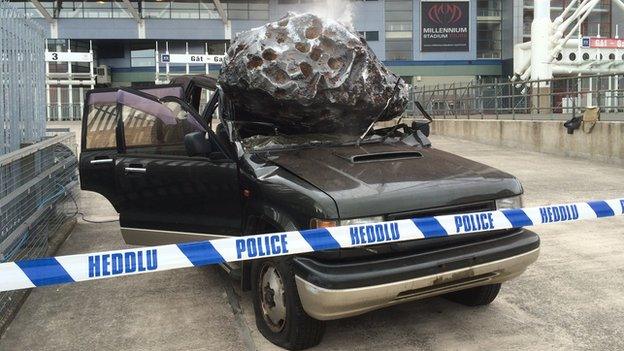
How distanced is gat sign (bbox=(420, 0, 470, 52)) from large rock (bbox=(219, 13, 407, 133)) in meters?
41.1

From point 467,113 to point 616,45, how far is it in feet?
27.0

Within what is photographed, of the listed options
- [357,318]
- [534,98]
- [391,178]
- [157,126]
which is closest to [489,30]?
[534,98]

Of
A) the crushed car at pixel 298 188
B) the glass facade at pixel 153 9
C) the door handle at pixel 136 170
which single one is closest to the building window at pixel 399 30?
the glass facade at pixel 153 9

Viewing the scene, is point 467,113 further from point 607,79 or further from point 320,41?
point 320,41

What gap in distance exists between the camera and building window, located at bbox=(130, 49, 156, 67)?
43.5 meters

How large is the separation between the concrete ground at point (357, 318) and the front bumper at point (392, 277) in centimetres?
52

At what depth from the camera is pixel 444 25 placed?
43719 millimetres

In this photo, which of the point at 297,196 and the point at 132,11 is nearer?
the point at 297,196

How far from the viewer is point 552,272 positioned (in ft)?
16.0

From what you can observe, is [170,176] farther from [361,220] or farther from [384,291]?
[384,291]

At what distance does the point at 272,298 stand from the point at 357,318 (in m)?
0.73

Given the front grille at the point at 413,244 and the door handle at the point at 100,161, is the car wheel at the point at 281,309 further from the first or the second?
the door handle at the point at 100,161

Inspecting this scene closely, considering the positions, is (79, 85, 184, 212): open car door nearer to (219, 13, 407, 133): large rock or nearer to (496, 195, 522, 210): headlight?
(219, 13, 407, 133): large rock

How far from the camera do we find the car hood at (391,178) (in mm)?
3164
